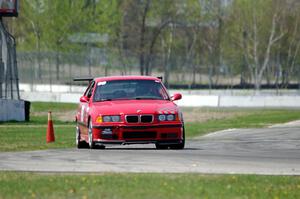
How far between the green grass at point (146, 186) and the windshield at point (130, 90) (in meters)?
6.56

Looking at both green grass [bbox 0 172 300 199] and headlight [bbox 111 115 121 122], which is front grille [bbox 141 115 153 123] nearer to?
headlight [bbox 111 115 121 122]

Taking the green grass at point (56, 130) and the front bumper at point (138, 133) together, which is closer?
the front bumper at point (138, 133)

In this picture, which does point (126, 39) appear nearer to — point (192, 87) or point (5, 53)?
point (192, 87)

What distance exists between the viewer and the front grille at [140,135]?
20273 mm

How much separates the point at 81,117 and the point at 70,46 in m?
55.3

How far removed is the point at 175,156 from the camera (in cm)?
1817

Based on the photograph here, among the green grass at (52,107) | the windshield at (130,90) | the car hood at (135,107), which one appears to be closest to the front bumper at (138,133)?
the car hood at (135,107)

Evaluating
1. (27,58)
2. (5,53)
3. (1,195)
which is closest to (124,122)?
(1,195)

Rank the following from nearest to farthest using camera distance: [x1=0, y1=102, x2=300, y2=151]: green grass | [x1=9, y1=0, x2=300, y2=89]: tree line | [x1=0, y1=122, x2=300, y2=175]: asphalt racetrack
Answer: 1. [x1=0, y1=122, x2=300, y2=175]: asphalt racetrack
2. [x1=0, y1=102, x2=300, y2=151]: green grass
3. [x1=9, y1=0, x2=300, y2=89]: tree line

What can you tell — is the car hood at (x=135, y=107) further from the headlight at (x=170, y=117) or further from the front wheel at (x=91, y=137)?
the front wheel at (x=91, y=137)

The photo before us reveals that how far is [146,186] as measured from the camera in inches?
523

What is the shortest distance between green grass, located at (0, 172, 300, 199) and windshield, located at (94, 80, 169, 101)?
6565 mm

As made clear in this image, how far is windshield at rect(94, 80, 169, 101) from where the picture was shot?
2142cm

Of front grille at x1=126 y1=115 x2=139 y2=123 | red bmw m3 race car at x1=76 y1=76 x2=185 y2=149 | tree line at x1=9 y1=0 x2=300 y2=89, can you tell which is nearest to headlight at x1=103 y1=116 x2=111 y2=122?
red bmw m3 race car at x1=76 y1=76 x2=185 y2=149
